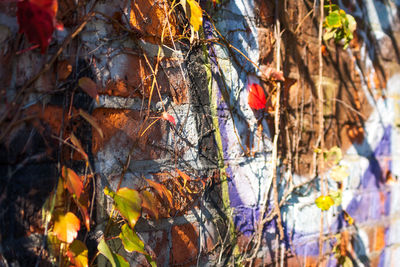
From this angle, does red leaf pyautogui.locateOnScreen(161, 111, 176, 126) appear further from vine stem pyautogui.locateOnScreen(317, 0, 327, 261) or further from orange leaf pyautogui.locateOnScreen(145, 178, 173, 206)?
vine stem pyautogui.locateOnScreen(317, 0, 327, 261)

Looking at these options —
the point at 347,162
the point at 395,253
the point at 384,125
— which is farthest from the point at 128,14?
the point at 395,253

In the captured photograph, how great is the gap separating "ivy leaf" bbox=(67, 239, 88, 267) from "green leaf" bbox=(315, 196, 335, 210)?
89 cm

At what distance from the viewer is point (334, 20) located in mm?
1504

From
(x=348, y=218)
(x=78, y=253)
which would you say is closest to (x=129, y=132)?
(x=78, y=253)

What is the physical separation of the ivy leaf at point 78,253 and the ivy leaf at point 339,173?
1.07 metres

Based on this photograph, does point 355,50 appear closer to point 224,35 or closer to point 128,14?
point 224,35

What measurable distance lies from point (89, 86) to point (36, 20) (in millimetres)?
181

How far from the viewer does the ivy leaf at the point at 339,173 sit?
5.10 feet

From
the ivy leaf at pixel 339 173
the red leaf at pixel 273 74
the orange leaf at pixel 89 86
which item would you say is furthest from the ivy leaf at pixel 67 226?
the ivy leaf at pixel 339 173

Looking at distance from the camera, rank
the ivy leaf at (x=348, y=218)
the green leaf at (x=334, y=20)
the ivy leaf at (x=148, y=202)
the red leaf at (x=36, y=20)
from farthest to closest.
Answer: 1. the ivy leaf at (x=348, y=218)
2. the green leaf at (x=334, y=20)
3. the ivy leaf at (x=148, y=202)
4. the red leaf at (x=36, y=20)

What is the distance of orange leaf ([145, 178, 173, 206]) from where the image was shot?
3.27 ft

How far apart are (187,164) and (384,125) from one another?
1262 mm

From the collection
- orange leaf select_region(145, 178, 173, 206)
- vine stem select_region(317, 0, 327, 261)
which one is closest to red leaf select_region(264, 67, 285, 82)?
vine stem select_region(317, 0, 327, 261)

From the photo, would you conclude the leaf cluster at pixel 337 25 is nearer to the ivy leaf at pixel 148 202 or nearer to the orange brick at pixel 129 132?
the orange brick at pixel 129 132
